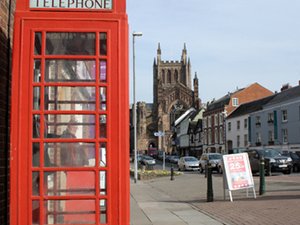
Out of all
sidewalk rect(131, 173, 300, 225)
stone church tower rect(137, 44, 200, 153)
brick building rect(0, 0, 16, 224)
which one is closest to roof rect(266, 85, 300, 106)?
sidewalk rect(131, 173, 300, 225)

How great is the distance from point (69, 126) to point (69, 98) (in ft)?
0.75

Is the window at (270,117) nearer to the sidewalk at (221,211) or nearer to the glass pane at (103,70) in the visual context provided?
the sidewalk at (221,211)

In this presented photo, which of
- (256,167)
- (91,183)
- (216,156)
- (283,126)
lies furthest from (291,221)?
(283,126)

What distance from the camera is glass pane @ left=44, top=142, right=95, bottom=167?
371 cm


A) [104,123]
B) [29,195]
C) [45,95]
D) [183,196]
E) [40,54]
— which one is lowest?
[183,196]

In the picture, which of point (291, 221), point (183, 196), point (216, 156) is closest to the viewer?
point (291, 221)

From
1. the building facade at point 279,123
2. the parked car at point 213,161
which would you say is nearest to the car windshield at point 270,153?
the parked car at point 213,161

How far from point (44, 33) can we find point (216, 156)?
35.8 m

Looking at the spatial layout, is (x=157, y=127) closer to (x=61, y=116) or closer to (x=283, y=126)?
(x=283, y=126)

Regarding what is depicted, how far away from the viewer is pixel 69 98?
3.83 meters

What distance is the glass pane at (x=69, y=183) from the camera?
372 cm

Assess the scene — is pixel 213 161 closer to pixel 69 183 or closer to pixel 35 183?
pixel 69 183

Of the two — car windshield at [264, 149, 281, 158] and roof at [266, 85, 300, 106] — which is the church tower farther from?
car windshield at [264, 149, 281, 158]

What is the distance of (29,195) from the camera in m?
3.68
